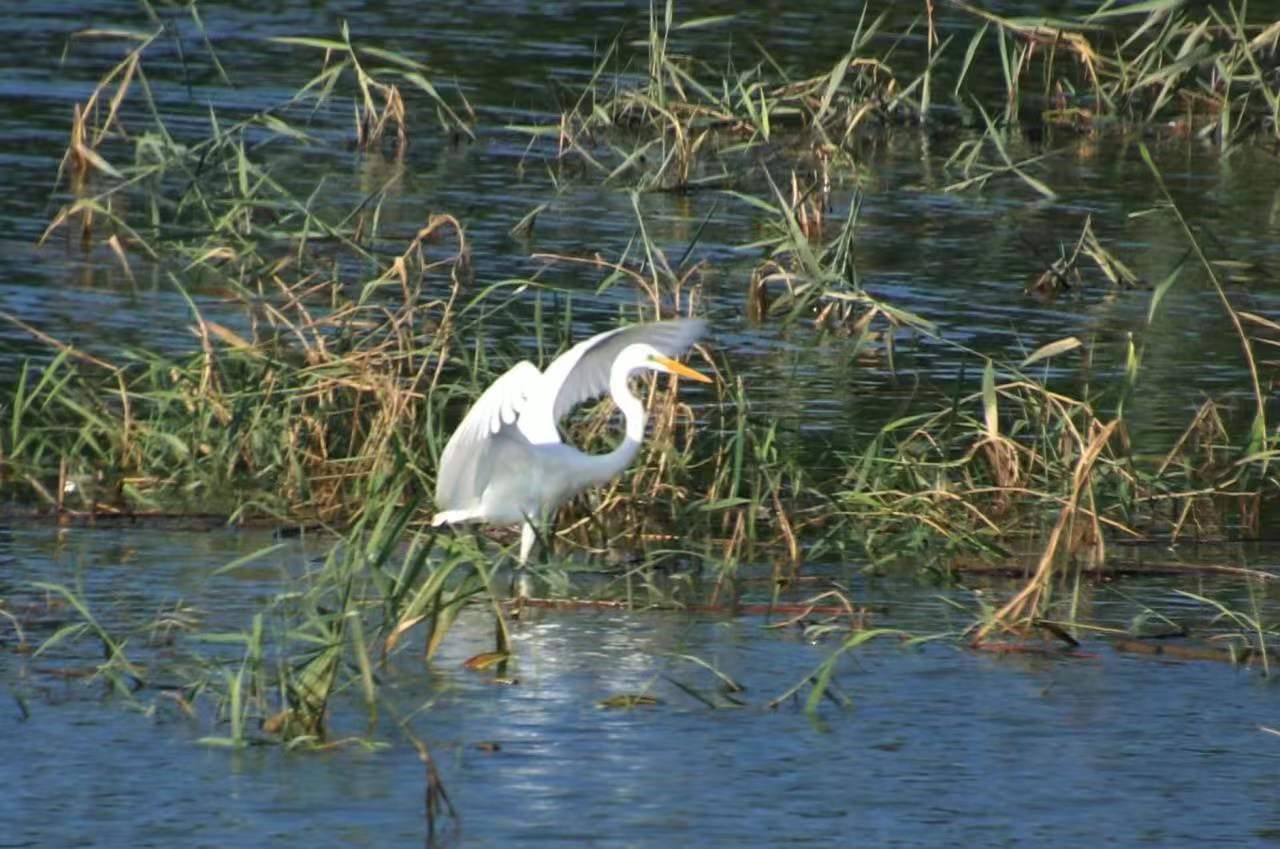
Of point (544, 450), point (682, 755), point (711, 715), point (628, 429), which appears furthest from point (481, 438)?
point (682, 755)

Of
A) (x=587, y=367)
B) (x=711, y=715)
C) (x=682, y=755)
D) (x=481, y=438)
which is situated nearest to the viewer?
(x=682, y=755)

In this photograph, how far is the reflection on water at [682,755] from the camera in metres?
6.24

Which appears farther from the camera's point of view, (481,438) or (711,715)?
(481,438)

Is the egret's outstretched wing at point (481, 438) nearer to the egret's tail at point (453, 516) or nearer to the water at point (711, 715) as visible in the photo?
the egret's tail at point (453, 516)

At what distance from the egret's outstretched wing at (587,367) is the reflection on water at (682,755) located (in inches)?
28.1

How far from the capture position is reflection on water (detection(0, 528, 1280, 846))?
6.24m

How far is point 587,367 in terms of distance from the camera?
886 centimetres

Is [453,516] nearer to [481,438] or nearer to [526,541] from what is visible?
[526,541]

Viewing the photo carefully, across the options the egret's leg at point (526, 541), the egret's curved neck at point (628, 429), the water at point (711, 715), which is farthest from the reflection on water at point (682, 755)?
the egret's curved neck at point (628, 429)

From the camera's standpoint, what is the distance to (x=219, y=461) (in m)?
9.17

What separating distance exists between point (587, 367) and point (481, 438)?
0.84 metres

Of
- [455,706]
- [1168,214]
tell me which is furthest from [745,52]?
[455,706]

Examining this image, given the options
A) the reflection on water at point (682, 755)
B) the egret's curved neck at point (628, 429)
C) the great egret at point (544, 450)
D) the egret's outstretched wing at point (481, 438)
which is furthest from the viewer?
the egret's curved neck at point (628, 429)

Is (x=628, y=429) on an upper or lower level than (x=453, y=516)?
upper
